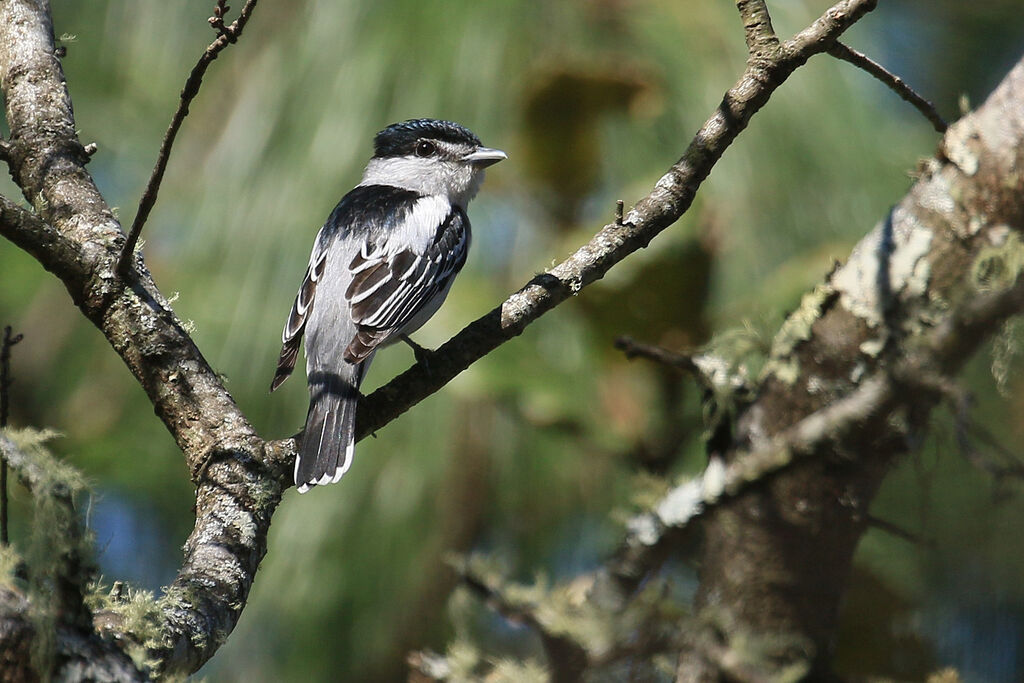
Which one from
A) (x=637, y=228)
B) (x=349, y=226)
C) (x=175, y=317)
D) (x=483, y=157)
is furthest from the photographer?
(x=483, y=157)

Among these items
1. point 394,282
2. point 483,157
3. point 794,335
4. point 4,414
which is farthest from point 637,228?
point 483,157

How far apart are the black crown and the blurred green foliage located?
31 cm

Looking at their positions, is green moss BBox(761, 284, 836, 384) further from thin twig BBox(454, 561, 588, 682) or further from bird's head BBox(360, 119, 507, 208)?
bird's head BBox(360, 119, 507, 208)

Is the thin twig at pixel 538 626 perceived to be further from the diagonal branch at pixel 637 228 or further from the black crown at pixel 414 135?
the black crown at pixel 414 135

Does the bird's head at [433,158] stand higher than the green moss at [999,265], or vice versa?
the bird's head at [433,158]

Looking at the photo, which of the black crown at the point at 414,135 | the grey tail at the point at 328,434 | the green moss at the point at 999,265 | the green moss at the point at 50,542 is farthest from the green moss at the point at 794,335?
the green moss at the point at 50,542

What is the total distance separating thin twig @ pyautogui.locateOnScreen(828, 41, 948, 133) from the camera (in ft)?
7.22

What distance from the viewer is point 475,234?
4.14m

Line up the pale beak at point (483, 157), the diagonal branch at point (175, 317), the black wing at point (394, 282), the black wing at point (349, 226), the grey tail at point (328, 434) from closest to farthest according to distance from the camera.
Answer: the diagonal branch at point (175, 317)
the grey tail at point (328, 434)
the black wing at point (394, 282)
the black wing at point (349, 226)
the pale beak at point (483, 157)

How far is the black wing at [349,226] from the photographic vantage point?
10.2 feet

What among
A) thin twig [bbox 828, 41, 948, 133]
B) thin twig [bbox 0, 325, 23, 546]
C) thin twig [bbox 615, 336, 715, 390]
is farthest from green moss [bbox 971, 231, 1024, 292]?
thin twig [bbox 0, 325, 23, 546]

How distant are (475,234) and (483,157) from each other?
1.66 ft

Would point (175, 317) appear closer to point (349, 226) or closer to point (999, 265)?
point (349, 226)

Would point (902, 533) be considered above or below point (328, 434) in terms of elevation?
below
